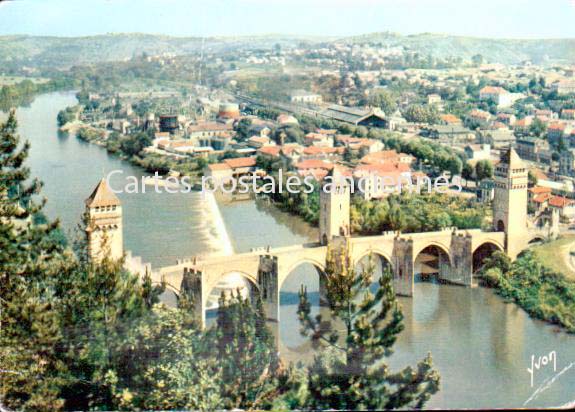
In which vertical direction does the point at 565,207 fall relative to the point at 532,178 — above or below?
below

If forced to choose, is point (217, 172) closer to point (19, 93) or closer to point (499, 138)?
point (19, 93)

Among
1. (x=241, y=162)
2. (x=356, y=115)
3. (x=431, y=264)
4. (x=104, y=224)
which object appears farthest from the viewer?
(x=431, y=264)

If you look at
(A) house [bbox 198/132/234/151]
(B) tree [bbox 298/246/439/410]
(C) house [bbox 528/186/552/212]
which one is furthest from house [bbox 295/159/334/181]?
(C) house [bbox 528/186/552/212]

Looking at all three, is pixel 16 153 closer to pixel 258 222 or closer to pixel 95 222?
pixel 95 222

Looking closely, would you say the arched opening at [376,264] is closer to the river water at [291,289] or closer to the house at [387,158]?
the river water at [291,289]

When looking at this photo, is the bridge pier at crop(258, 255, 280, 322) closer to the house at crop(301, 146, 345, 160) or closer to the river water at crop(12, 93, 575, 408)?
the river water at crop(12, 93, 575, 408)

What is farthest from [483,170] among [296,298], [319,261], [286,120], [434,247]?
[296,298]

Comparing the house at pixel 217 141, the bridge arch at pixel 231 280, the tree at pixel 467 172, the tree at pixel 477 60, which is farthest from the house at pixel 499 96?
the bridge arch at pixel 231 280
